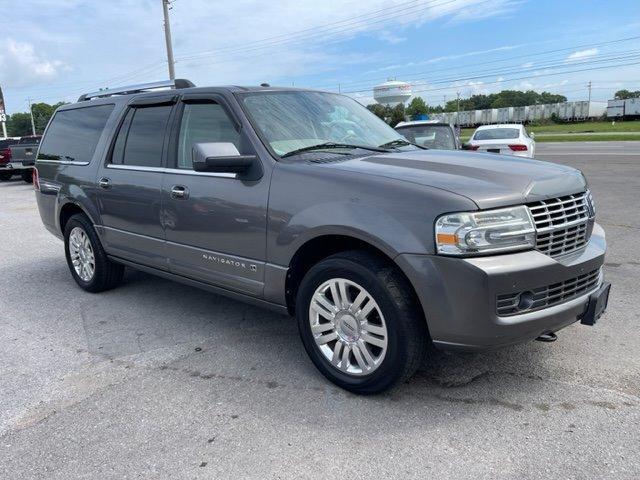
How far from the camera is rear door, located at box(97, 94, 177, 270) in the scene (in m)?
4.51

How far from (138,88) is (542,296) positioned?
399cm

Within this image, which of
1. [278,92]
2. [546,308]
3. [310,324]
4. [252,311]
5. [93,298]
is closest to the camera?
[546,308]

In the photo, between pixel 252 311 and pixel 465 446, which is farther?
pixel 252 311

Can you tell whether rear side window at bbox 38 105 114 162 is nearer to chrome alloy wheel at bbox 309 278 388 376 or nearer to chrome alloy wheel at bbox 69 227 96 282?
chrome alloy wheel at bbox 69 227 96 282

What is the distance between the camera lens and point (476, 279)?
9.14 feet

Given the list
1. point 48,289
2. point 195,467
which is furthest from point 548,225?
point 48,289

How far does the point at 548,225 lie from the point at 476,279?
585mm

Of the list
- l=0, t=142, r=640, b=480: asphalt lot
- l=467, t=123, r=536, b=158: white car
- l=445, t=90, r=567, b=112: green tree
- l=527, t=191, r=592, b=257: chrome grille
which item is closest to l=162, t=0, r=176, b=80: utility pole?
l=467, t=123, r=536, b=158: white car

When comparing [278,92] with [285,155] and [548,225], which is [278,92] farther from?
[548,225]

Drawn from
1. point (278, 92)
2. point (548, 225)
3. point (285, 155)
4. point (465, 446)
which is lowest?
point (465, 446)

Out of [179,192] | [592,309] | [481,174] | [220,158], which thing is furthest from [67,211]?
[592,309]

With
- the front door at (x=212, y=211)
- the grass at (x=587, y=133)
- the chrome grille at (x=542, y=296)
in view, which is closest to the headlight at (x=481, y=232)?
the chrome grille at (x=542, y=296)

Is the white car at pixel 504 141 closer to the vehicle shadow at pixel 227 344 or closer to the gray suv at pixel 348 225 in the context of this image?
the vehicle shadow at pixel 227 344

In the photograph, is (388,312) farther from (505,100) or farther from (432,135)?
(505,100)
